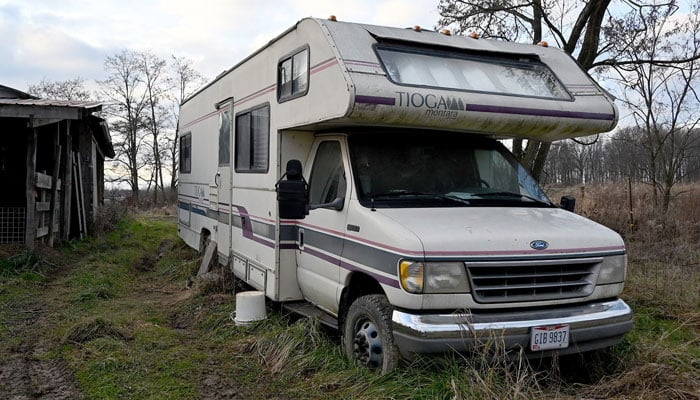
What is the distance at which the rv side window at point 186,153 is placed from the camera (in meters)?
10.2

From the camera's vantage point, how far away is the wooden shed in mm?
9312

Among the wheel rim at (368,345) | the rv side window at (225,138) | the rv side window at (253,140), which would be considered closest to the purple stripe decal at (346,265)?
the wheel rim at (368,345)

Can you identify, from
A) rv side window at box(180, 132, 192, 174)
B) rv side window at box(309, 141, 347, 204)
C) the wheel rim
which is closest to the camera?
the wheel rim

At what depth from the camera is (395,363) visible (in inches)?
160

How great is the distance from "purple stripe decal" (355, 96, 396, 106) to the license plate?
191 centimetres

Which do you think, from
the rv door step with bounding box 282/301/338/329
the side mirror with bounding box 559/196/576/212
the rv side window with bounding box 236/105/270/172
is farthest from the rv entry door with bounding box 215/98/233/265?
the side mirror with bounding box 559/196/576/212

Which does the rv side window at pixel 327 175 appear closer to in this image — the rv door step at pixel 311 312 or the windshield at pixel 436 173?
the windshield at pixel 436 173

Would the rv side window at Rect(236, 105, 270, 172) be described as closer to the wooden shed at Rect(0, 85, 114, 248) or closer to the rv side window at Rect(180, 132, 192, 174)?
the rv side window at Rect(180, 132, 192, 174)

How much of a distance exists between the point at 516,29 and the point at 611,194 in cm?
473

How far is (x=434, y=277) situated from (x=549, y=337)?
0.91 metres

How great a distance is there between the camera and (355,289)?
4820mm

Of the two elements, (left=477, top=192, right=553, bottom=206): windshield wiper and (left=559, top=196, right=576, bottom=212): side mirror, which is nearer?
(left=477, top=192, right=553, bottom=206): windshield wiper

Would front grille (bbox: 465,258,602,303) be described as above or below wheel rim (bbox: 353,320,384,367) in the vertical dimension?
above

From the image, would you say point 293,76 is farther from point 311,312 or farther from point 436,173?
point 311,312
